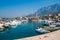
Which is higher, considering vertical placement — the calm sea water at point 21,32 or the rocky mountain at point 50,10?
the rocky mountain at point 50,10

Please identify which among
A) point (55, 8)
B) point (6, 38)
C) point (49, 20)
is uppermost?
point (55, 8)

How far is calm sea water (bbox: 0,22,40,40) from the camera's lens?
24.0 ft

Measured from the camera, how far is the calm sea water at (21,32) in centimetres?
733

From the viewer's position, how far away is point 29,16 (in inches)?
304

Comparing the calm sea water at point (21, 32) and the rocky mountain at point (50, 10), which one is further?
the rocky mountain at point (50, 10)

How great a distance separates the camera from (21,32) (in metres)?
7.45

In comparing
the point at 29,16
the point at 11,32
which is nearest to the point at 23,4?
the point at 29,16

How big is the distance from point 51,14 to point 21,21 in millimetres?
1352

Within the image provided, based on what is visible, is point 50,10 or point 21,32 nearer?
point 21,32

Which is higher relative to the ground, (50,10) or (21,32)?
(50,10)

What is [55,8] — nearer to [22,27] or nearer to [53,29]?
[53,29]

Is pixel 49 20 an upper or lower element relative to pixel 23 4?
lower

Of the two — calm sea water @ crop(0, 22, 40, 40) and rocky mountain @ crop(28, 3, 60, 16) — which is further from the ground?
rocky mountain @ crop(28, 3, 60, 16)

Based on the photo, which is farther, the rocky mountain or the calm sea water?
the rocky mountain
